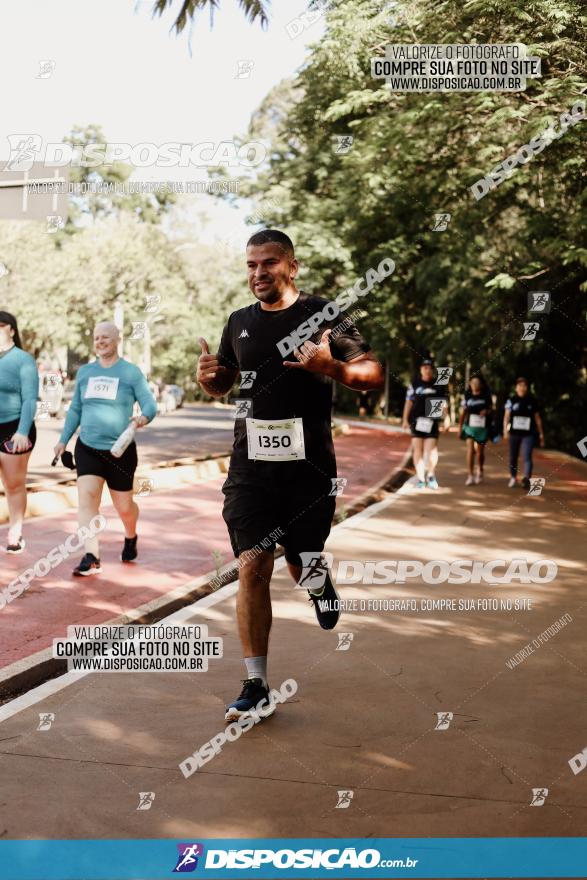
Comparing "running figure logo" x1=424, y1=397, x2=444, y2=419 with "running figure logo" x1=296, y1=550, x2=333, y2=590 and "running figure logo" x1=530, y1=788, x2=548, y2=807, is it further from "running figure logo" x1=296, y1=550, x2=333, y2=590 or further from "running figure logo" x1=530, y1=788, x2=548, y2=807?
"running figure logo" x1=530, y1=788, x2=548, y2=807

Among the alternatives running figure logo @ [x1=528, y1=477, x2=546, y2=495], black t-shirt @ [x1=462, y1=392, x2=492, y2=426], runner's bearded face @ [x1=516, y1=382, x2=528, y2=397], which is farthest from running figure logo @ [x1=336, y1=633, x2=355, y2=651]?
runner's bearded face @ [x1=516, y1=382, x2=528, y2=397]

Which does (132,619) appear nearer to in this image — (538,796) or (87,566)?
(87,566)

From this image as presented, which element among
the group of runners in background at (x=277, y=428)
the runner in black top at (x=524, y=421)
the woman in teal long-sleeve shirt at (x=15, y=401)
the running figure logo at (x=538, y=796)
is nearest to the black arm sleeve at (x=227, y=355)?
the group of runners in background at (x=277, y=428)

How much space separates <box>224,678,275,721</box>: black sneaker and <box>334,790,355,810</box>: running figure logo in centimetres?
91

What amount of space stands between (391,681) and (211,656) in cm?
106

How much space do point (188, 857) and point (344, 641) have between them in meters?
3.07

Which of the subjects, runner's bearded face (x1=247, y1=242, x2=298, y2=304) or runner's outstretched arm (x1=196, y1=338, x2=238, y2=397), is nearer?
runner's bearded face (x1=247, y1=242, x2=298, y2=304)

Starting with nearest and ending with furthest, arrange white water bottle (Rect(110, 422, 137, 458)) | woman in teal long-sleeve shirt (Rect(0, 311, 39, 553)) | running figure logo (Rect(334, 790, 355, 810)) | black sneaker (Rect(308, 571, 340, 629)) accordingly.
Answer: running figure logo (Rect(334, 790, 355, 810)) < black sneaker (Rect(308, 571, 340, 629)) < white water bottle (Rect(110, 422, 137, 458)) < woman in teal long-sleeve shirt (Rect(0, 311, 39, 553))

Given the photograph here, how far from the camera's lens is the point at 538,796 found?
3914 mm

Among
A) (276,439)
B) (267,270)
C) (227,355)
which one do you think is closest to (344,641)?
(276,439)

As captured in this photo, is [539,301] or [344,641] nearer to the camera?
[344,641]

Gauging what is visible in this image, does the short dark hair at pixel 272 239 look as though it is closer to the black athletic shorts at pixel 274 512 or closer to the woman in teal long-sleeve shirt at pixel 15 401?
the black athletic shorts at pixel 274 512

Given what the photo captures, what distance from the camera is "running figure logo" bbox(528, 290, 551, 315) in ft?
75.7

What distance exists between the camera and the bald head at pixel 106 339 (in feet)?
26.9
